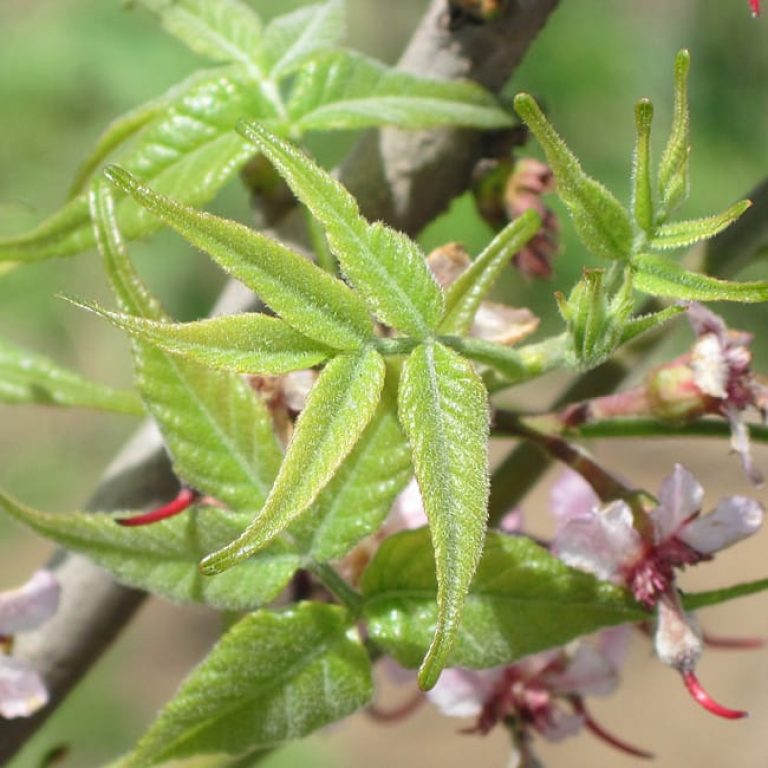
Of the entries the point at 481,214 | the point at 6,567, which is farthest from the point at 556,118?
the point at 481,214

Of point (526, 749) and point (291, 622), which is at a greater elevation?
point (291, 622)

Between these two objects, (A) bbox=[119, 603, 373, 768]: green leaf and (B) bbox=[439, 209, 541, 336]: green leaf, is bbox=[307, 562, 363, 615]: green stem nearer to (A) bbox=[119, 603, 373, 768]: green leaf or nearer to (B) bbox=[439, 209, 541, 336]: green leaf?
(A) bbox=[119, 603, 373, 768]: green leaf

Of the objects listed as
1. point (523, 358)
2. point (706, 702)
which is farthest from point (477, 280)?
point (706, 702)

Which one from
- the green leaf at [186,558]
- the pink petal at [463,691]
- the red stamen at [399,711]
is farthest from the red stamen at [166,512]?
the red stamen at [399,711]

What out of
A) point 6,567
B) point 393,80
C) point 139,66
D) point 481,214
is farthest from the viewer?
point 6,567

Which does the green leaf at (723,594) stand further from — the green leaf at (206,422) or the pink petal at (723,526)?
the green leaf at (206,422)

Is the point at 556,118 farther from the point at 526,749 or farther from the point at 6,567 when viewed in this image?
the point at 526,749

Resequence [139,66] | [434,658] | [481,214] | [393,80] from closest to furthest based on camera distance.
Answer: [434,658] → [393,80] → [481,214] → [139,66]
